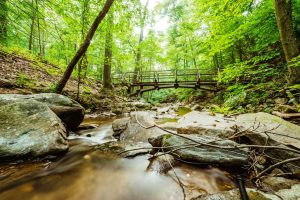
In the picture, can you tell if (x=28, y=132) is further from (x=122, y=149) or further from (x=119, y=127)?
(x=119, y=127)

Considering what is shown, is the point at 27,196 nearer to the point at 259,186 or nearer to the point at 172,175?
the point at 172,175

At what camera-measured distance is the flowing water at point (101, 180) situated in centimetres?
192

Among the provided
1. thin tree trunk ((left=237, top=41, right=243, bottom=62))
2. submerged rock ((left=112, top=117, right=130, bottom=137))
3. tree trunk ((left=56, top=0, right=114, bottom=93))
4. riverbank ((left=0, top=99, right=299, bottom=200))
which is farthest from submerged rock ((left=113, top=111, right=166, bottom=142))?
thin tree trunk ((left=237, top=41, right=243, bottom=62))

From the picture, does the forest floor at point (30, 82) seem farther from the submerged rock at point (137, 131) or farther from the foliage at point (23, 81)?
the submerged rock at point (137, 131)

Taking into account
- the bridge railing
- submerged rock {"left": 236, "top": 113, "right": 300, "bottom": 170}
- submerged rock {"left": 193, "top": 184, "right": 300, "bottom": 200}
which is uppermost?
the bridge railing

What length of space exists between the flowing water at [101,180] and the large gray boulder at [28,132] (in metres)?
0.18

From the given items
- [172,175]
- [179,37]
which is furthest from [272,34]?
[179,37]

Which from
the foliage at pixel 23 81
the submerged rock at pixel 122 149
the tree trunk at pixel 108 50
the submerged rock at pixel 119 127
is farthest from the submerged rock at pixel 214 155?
the tree trunk at pixel 108 50

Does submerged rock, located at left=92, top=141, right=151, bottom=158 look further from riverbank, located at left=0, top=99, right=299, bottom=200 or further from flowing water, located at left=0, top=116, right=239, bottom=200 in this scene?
flowing water, located at left=0, top=116, right=239, bottom=200

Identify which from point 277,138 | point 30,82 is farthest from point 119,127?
point 30,82

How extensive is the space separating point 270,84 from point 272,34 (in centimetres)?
191

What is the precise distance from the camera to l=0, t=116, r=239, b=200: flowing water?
6.31 feet

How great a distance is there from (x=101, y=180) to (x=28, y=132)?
56.6 inches

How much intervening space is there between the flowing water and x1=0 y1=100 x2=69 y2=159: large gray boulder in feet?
0.59
